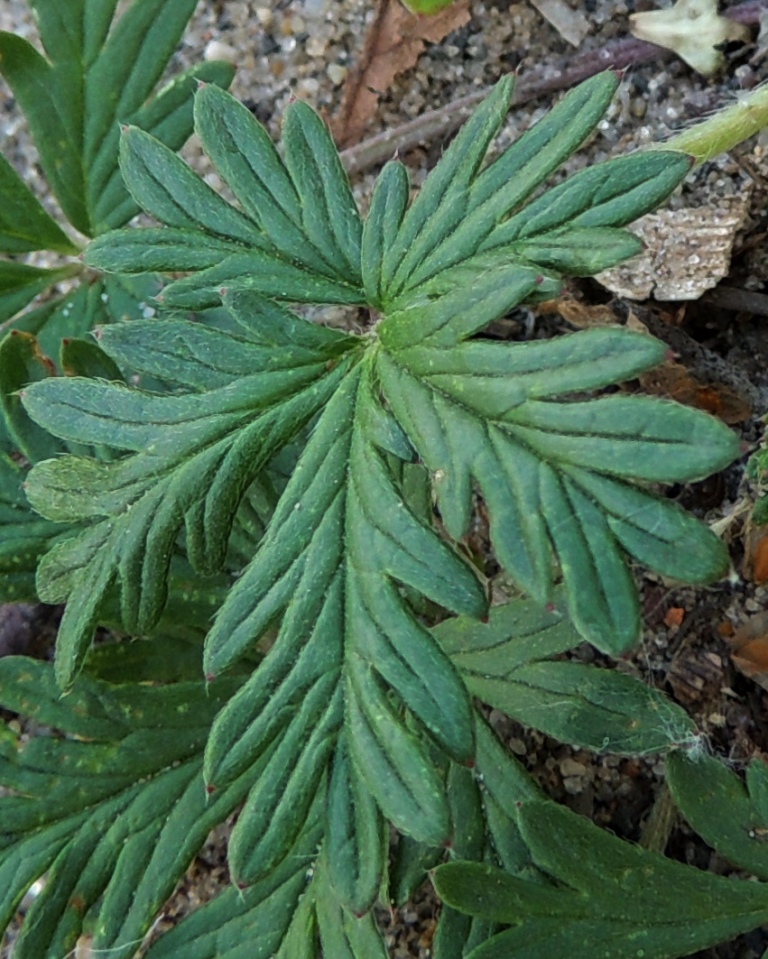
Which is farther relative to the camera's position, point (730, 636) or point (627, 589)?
point (730, 636)

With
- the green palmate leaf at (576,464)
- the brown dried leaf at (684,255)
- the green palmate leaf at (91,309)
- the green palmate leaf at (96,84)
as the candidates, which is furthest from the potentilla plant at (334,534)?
the brown dried leaf at (684,255)

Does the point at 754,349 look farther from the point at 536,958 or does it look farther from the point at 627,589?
the point at 536,958

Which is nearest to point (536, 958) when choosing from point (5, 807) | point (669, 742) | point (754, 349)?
point (669, 742)

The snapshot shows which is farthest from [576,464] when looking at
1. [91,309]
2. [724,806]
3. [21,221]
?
[21,221]

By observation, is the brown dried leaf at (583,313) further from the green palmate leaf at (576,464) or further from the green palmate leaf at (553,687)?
the green palmate leaf at (576,464)

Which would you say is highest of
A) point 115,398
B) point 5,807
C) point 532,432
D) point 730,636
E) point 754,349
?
point 115,398

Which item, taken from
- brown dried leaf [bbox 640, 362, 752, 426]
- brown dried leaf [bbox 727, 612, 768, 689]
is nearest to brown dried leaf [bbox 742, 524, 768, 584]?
brown dried leaf [bbox 727, 612, 768, 689]
